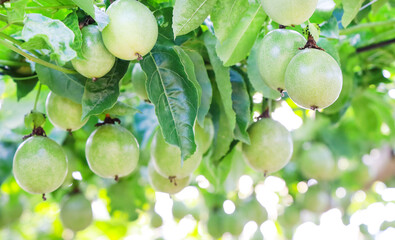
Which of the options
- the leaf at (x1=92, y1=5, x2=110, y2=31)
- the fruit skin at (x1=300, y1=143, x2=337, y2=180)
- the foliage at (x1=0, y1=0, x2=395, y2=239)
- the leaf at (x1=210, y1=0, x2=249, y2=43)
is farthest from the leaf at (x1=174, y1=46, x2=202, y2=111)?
the fruit skin at (x1=300, y1=143, x2=337, y2=180)

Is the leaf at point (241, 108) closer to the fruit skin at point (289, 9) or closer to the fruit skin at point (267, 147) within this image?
the fruit skin at point (267, 147)

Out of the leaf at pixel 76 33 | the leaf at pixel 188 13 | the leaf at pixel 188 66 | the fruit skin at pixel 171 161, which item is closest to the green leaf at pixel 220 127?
the fruit skin at pixel 171 161

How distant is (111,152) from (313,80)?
66 cm

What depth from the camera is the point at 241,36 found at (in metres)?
1.48

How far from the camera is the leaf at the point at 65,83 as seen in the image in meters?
1.52

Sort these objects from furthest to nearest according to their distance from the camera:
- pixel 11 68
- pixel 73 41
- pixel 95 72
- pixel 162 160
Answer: pixel 11 68 → pixel 162 160 → pixel 95 72 → pixel 73 41

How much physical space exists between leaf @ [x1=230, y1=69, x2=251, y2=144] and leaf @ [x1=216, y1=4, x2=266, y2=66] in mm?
232

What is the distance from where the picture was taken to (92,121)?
2043 millimetres

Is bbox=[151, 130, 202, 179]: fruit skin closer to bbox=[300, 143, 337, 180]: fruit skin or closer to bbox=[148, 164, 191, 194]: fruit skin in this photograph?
bbox=[148, 164, 191, 194]: fruit skin

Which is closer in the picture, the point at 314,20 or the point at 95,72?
the point at 95,72

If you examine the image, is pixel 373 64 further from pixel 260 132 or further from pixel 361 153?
pixel 361 153

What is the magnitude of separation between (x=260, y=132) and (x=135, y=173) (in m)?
1.33

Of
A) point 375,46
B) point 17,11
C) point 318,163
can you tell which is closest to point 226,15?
point 17,11

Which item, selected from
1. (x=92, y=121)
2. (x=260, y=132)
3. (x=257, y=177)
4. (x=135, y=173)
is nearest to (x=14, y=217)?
(x=135, y=173)
